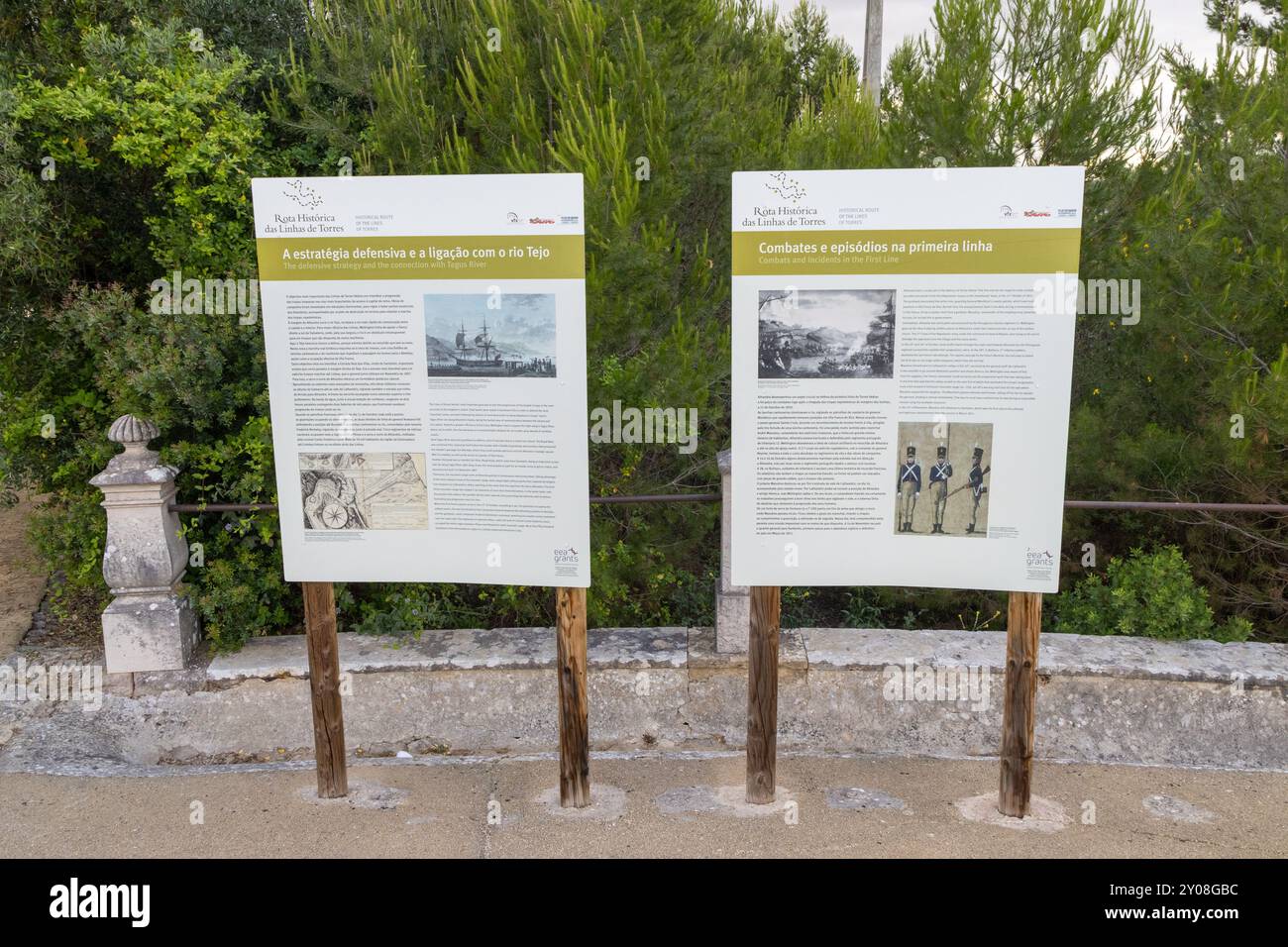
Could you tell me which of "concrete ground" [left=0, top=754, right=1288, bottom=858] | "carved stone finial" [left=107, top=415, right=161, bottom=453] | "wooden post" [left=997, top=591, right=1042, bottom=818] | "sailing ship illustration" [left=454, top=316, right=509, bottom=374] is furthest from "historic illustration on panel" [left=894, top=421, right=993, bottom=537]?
"carved stone finial" [left=107, top=415, right=161, bottom=453]

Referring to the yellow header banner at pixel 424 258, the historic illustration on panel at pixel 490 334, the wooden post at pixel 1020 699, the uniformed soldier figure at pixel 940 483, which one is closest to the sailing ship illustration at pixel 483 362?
the historic illustration on panel at pixel 490 334

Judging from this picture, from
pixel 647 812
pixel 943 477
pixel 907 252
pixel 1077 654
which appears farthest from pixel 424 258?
pixel 1077 654

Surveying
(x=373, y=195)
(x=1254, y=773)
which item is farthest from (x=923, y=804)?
→ (x=373, y=195)

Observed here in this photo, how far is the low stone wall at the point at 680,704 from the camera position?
488 centimetres

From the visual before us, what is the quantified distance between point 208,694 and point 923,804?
3466 millimetres

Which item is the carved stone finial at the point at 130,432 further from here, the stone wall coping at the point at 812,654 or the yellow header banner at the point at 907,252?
the yellow header banner at the point at 907,252

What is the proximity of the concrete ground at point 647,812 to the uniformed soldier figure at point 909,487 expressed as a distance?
4.29 ft

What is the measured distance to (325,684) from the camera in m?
4.33

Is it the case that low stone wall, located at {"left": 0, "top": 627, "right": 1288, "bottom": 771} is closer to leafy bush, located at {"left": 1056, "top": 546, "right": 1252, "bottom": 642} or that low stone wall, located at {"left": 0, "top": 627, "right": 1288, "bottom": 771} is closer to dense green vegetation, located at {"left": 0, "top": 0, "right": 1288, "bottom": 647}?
leafy bush, located at {"left": 1056, "top": 546, "right": 1252, "bottom": 642}

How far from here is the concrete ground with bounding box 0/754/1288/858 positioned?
406 cm

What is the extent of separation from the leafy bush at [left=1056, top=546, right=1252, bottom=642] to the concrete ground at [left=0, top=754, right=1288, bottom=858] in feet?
2.73

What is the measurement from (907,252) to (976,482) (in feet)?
3.07

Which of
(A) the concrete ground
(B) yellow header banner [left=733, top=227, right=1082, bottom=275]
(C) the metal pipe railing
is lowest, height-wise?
(A) the concrete ground

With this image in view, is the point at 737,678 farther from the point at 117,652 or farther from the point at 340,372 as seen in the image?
the point at 117,652
